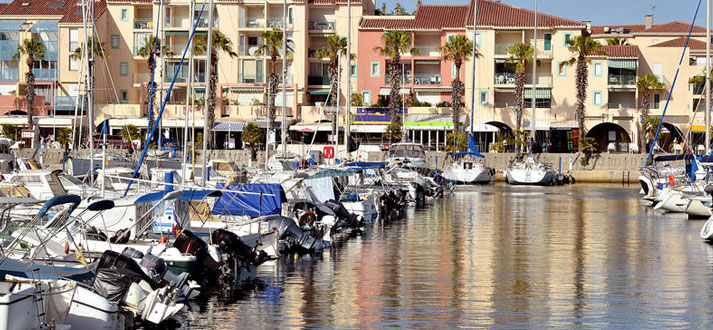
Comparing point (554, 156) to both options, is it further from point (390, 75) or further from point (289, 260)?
point (289, 260)

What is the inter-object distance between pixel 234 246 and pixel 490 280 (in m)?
7.01

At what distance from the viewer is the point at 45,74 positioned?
306 ft

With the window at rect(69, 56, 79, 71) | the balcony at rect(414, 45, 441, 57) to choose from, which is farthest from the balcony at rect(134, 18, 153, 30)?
the balcony at rect(414, 45, 441, 57)

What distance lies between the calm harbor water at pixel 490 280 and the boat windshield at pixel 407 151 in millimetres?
26007

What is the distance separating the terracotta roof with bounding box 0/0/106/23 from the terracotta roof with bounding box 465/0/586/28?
34544 millimetres

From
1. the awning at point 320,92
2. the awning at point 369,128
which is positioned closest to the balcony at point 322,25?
the awning at point 320,92

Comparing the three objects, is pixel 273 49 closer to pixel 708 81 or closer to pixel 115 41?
pixel 115 41

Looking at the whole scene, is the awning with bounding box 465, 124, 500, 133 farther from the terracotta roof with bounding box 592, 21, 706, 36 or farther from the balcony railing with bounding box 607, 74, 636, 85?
the terracotta roof with bounding box 592, 21, 706, 36

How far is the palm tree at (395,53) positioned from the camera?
8675 cm

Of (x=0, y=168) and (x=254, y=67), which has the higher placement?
(x=254, y=67)

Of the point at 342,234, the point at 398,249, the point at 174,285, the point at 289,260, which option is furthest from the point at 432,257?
the point at 174,285

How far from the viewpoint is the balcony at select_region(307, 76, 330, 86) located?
94.8 m

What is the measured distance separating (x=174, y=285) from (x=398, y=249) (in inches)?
554

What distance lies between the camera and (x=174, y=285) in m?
22.3
